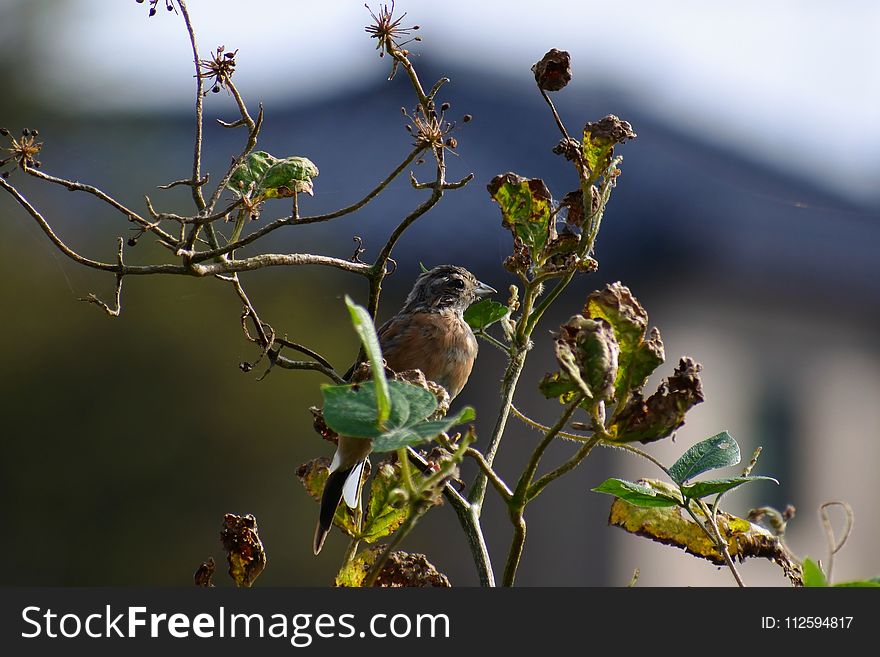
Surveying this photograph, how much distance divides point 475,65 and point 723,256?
3574 millimetres

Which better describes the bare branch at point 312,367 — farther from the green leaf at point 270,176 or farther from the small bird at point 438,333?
the small bird at point 438,333

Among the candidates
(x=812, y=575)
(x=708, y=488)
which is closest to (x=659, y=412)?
(x=708, y=488)

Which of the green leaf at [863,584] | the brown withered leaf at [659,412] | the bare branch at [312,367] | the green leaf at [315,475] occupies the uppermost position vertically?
the bare branch at [312,367]

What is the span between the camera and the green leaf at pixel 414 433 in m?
0.88

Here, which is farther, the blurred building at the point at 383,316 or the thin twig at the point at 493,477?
the blurred building at the point at 383,316

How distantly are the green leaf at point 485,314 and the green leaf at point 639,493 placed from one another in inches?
17.8

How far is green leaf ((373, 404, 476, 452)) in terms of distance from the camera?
876 millimetres

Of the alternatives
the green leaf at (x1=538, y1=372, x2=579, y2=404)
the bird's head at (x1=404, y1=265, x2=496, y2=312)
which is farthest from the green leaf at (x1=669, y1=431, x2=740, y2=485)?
the bird's head at (x1=404, y1=265, x2=496, y2=312)

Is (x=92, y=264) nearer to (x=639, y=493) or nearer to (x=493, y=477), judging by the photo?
(x=493, y=477)

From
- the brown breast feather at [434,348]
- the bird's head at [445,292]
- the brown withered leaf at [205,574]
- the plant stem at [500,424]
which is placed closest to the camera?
the plant stem at [500,424]

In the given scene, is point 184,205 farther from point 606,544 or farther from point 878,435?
point 878,435

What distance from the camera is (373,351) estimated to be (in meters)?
0.87

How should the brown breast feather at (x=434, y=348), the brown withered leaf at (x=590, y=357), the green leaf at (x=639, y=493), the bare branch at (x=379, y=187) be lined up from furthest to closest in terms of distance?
the brown breast feather at (x=434, y=348)
the bare branch at (x=379, y=187)
the green leaf at (x=639, y=493)
the brown withered leaf at (x=590, y=357)

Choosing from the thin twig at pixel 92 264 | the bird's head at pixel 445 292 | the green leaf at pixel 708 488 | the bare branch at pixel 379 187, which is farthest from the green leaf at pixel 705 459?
the bird's head at pixel 445 292
